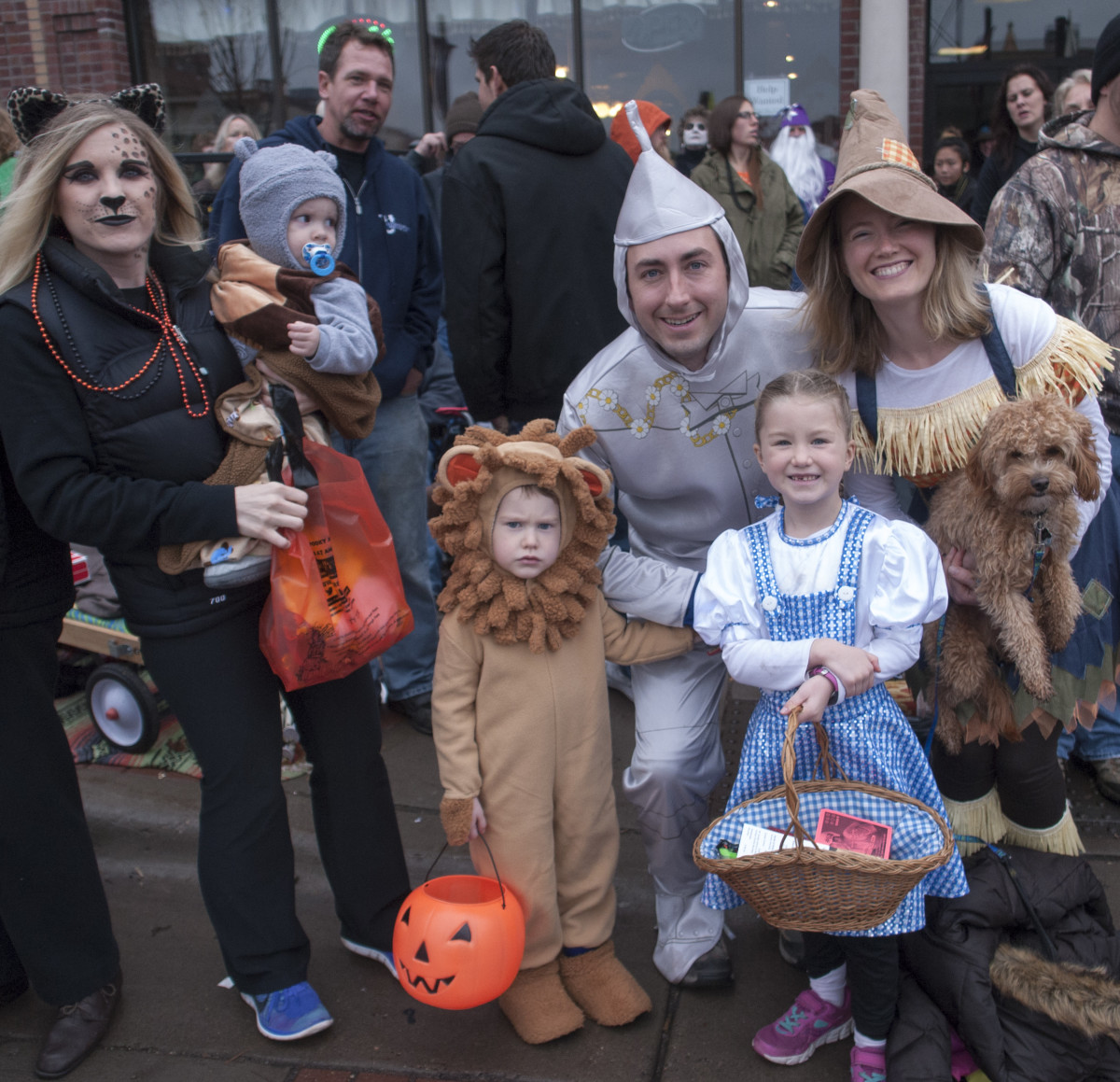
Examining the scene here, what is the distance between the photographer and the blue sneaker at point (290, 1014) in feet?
8.93

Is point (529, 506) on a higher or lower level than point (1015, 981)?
higher

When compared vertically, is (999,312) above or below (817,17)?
below

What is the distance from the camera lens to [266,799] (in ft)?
8.74

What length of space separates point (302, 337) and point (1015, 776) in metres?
2.06

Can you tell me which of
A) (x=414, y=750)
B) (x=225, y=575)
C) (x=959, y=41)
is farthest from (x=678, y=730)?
(x=959, y=41)

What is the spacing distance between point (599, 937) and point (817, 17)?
7.73 m

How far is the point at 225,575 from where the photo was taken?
2.47 meters

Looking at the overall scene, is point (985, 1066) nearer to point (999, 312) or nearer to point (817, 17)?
point (999, 312)

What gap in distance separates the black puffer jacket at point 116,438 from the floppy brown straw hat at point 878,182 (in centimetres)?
153

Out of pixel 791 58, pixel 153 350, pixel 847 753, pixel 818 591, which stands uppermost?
pixel 791 58

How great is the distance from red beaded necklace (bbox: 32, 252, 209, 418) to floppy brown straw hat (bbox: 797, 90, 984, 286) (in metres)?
1.53

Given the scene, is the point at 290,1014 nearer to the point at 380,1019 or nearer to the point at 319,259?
the point at 380,1019

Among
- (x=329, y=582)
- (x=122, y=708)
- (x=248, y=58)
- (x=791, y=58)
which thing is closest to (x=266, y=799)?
(x=329, y=582)

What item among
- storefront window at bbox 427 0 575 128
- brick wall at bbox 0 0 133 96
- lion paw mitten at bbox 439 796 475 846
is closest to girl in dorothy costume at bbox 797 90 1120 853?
lion paw mitten at bbox 439 796 475 846
